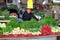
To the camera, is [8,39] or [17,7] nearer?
[8,39]

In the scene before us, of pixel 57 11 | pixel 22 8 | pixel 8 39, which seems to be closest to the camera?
pixel 8 39

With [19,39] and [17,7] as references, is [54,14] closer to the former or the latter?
[17,7]

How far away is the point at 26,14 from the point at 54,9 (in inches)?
66.5

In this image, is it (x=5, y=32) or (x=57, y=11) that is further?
(x=57, y=11)

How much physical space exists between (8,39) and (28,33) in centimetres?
49

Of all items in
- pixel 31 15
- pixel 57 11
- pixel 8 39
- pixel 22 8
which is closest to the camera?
pixel 8 39

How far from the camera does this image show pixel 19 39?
18.5 ft

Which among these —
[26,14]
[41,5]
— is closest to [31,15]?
[26,14]

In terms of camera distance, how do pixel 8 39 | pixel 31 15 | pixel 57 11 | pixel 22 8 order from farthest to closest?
pixel 22 8 → pixel 57 11 → pixel 31 15 → pixel 8 39

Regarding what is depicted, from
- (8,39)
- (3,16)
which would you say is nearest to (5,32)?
(8,39)

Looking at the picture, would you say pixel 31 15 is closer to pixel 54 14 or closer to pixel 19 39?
pixel 54 14

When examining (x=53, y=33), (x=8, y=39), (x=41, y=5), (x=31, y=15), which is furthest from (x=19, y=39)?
(x=41, y=5)

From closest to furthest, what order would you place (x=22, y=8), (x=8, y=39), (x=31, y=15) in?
(x=8, y=39) → (x=31, y=15) → (x=22, y=8)

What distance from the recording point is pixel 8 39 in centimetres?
561
